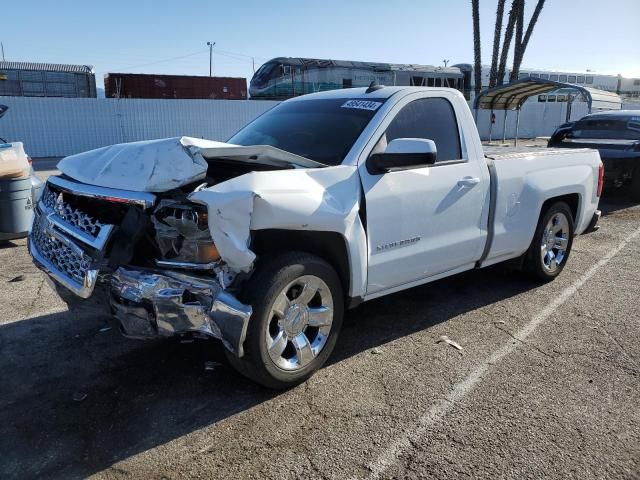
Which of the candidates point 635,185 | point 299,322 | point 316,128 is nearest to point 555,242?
point 316,128

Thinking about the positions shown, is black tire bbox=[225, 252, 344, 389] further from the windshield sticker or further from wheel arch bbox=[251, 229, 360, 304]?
the windshield sticker

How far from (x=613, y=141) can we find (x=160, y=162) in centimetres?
1034

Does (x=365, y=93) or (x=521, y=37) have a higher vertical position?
(x=521, y=37)

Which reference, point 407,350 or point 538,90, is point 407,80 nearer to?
point 538,90

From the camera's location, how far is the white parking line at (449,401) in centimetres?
282

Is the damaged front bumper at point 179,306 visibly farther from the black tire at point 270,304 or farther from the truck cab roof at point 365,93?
the truck cab roof at point 365,93

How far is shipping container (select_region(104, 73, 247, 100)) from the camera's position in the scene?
29078mm

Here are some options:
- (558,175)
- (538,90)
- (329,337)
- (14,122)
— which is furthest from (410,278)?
(14,122)

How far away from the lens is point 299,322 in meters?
3.46

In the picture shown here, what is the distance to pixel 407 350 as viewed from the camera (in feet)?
13.5

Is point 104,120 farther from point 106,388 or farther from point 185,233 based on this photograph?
point 185,233

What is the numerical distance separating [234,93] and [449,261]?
28776 mm

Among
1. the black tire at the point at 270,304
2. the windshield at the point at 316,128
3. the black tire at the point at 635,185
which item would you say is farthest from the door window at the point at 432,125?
the black tire at the point at 635,185

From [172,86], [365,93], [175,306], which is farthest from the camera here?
[172,86]
